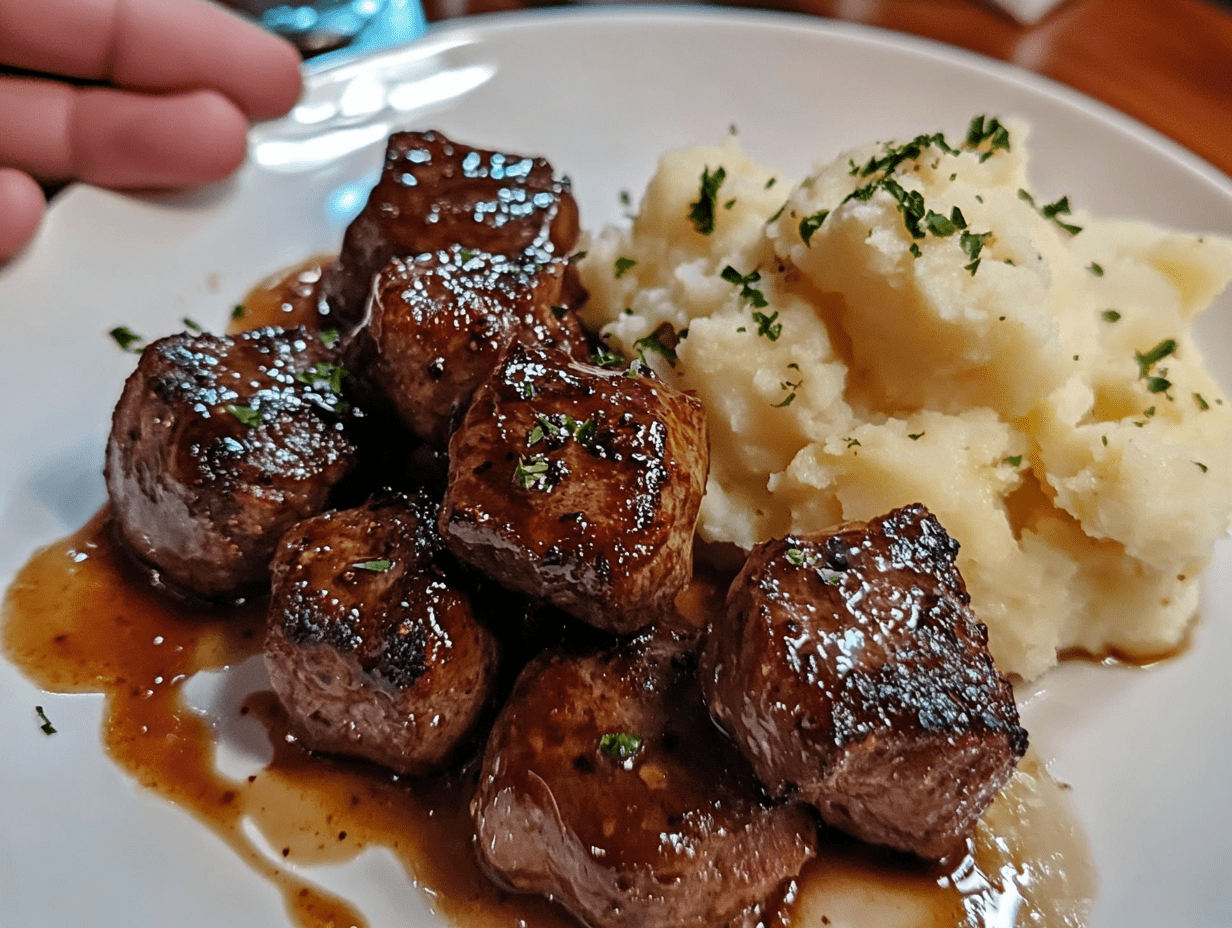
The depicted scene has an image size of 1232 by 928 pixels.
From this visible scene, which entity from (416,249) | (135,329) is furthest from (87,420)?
(416,249)

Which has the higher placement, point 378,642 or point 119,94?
point 119,94

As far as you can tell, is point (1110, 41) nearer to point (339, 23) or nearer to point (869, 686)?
point (339, 23)

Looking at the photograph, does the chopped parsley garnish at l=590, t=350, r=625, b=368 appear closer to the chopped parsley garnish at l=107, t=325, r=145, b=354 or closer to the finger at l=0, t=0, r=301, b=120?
the chopped parsley garnish at l=107, t=325, r=145, b=354

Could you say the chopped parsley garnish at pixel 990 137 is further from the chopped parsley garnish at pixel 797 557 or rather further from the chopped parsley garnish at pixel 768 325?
the chopped parsley garnish at pixel 797 557

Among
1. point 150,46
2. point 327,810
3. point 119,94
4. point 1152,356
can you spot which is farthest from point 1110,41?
point 327,810

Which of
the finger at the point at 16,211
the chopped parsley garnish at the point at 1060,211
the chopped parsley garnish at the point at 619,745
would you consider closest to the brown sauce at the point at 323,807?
the chopped parsley garnish at the point at 619,745

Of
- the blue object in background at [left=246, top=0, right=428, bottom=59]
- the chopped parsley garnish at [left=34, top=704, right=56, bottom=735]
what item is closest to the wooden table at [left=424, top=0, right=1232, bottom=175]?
the blue object in background at [left=246, top=0, right=428, bottom=59]

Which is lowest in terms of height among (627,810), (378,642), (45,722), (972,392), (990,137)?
(45,722)
